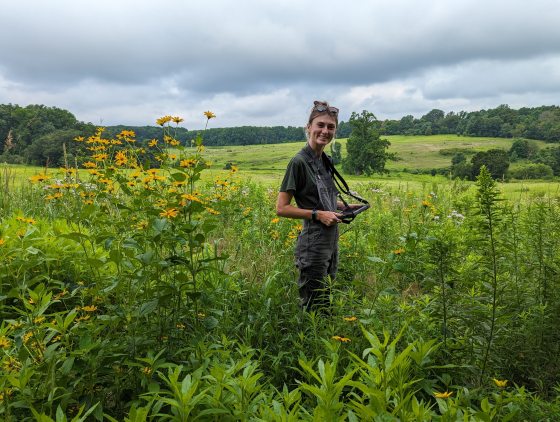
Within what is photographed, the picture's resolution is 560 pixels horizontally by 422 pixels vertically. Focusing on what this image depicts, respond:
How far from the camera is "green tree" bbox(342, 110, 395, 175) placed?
219ft

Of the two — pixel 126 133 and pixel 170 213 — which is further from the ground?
pixel 126 133

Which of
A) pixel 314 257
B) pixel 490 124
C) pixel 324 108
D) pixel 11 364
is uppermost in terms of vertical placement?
pixel 490 124

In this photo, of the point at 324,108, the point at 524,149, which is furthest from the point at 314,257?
the point at 524,149

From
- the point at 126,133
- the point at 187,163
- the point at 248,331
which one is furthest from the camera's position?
the point at 126,133

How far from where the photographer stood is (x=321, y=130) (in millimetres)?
3594

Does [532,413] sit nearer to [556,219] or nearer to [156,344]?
[156,344]

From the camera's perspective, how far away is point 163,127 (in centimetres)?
310

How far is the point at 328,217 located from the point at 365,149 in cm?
6573

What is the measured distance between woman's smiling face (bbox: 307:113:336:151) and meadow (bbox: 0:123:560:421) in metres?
1.11

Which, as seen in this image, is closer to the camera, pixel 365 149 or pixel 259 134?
pixel 365 149

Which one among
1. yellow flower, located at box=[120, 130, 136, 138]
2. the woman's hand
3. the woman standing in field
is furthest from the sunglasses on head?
yellow flower, located at box=[120, 130, 136, 138]

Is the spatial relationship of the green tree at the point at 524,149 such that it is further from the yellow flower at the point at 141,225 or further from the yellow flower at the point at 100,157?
the yellow flower at the point at 141,225

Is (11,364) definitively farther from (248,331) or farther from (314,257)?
(314,257)

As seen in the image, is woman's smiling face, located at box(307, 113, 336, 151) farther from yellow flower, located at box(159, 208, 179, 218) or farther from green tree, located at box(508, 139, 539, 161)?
→ green tree, located at box(508, 139, 539, 161)
